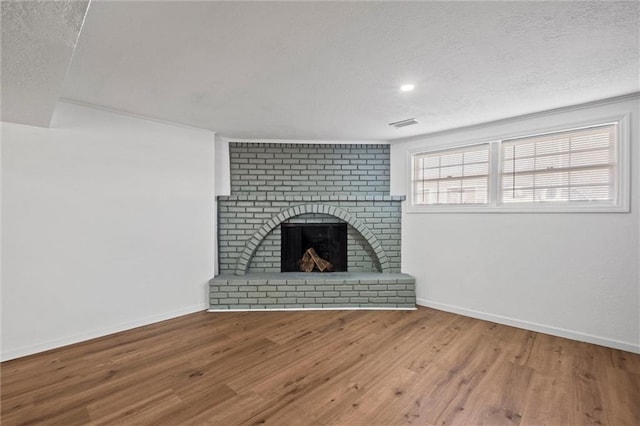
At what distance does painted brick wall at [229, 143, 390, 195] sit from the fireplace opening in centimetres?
54

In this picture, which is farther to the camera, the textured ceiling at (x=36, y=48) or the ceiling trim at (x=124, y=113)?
the ceiling trim at (x=124, y=113)

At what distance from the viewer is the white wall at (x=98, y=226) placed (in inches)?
90.0

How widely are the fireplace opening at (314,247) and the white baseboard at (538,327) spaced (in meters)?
1.29

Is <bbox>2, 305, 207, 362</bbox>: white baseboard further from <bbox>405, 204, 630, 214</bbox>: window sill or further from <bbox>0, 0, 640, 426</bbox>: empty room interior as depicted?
<bbox>405, 204, 630, 214</bbox>: window sill

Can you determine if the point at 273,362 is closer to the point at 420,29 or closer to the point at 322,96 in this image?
the point at 322,96

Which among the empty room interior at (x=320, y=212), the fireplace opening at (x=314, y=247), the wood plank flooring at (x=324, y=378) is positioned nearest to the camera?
the empty room interior at (x=320, y=212)

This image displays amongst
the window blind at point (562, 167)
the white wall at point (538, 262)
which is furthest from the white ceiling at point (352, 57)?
the white wall at point (538, 262)

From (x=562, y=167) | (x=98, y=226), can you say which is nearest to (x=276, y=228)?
(x=98, y=226)

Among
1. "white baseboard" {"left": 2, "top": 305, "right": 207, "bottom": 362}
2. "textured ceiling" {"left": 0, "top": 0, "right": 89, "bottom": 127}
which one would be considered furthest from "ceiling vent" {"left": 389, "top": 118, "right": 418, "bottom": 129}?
"white baseboard" {"left": 2, "top": 305, "right": 207, "bottom": 362}

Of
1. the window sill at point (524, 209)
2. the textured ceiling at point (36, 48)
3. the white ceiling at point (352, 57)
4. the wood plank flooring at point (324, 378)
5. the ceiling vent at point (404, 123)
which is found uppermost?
the ceiling vent at point (404, 123)

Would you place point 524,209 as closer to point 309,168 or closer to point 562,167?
point 562,167

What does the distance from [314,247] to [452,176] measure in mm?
2150

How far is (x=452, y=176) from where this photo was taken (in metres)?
3.49

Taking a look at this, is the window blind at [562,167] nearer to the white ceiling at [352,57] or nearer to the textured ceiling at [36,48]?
the white ceiling at [352,57]
